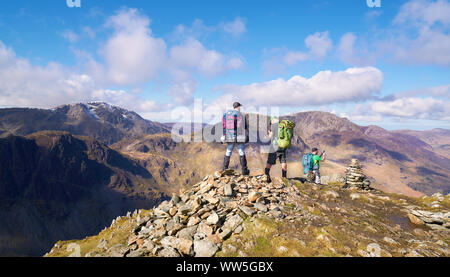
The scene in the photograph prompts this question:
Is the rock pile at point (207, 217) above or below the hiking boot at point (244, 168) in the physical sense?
below

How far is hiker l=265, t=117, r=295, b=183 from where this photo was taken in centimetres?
1614

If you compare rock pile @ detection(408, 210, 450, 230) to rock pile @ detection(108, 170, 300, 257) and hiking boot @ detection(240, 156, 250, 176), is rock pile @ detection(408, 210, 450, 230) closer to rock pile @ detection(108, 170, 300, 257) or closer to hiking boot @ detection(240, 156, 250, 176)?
rock pile @ detection(108, 170, 300, 257)

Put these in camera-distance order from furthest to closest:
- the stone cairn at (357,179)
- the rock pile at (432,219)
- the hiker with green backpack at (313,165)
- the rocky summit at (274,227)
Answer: the stone cairn at (357,179), the hiker with green backpack at (313,165), the rock pile at (432,219), the rocky summit at (274,227)

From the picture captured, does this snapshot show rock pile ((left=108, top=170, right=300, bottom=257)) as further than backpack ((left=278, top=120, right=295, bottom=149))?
No

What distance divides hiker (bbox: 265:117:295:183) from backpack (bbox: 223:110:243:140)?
2.88 m

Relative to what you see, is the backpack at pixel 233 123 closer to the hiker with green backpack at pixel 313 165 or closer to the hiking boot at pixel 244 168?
the hiking boot at pixel 244 168

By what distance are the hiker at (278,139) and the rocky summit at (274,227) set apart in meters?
2.34

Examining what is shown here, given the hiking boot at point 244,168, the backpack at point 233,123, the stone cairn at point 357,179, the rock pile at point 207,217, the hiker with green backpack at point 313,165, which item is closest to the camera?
the rock pile at point 207,217

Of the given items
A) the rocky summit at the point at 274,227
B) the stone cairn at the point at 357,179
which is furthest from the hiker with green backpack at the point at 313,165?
the rocky summit at the point at 274,227

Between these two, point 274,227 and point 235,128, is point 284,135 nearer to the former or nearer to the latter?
point 235,128

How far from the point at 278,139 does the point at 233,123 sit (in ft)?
12.7

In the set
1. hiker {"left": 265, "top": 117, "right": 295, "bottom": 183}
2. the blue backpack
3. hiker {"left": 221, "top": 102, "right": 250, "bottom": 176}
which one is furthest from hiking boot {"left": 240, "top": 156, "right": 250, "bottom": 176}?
the blue backpack

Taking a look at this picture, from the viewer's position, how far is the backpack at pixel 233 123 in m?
15.1
